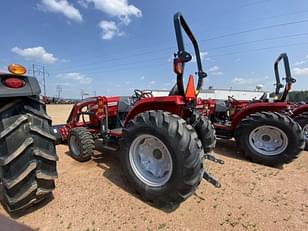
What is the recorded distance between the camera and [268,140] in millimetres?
4844

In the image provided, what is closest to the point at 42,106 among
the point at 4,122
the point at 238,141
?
the point at 4,122

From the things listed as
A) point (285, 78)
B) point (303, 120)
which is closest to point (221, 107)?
point (285, 78)

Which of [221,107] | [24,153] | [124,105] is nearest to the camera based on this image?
[24,153]

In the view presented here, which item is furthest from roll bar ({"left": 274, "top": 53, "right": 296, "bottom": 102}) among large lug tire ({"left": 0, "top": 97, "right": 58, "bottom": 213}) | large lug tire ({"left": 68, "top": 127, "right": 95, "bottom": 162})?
large lug tire ({"left": 0, "top": 97, "right": 58, "bottom": 213})

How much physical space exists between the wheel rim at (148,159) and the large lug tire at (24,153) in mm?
1063

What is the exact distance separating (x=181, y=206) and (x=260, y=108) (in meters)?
3.81

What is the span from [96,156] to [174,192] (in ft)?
8.75

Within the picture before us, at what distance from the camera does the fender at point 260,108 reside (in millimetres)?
5005

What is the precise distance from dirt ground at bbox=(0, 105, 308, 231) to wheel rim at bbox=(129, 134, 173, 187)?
329 millimetres

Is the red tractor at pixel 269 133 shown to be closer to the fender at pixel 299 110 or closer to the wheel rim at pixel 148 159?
the fender at pixel 299 110

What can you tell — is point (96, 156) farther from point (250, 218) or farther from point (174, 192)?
point (250, 218)

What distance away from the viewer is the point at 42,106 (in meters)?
2.36

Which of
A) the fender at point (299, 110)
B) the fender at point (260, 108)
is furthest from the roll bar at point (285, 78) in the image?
the fender at point (299, 110)

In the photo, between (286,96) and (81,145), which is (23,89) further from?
(286,96)
